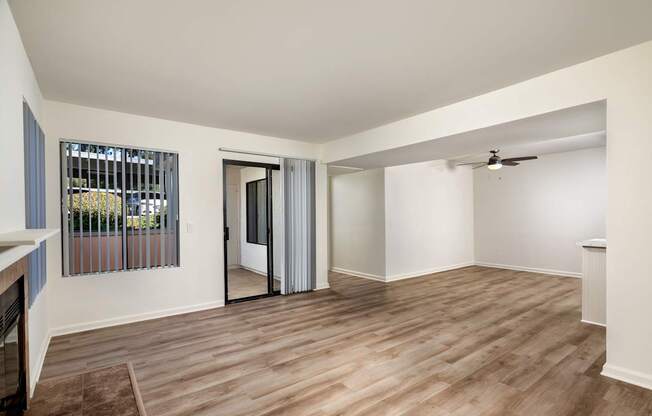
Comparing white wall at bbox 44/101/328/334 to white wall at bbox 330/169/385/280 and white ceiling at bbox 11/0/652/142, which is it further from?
white wall at bbox 330/169/385/280

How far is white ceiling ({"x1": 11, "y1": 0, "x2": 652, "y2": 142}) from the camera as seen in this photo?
1986mm

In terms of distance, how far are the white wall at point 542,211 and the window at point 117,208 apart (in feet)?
23.4

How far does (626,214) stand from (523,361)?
1504mm

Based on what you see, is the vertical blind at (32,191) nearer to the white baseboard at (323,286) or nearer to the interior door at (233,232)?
the white baseboard at (323,286)

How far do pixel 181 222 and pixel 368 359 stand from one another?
2990mm

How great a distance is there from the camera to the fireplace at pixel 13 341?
1.50 metres

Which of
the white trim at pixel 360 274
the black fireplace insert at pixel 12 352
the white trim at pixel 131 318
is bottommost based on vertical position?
the white trim at pixel 360 274

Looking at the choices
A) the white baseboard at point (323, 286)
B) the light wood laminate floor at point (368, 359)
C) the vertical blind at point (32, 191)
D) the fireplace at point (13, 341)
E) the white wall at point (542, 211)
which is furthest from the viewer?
the white wall at point (542, 211)

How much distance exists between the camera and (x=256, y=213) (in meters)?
6.70

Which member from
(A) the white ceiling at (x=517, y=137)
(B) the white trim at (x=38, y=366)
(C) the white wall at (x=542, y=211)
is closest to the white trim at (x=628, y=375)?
(A) the white ceiling at (x=517, y=137)

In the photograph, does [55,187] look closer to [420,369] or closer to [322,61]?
[322,61]

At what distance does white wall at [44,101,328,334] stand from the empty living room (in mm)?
24

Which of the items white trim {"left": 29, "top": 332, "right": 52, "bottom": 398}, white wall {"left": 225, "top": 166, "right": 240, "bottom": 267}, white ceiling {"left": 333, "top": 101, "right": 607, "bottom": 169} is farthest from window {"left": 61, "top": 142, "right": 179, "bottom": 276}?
white wall {"left": 225, "top": 166, "right": 240, "bottom": 267}

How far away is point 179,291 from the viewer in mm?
4363
